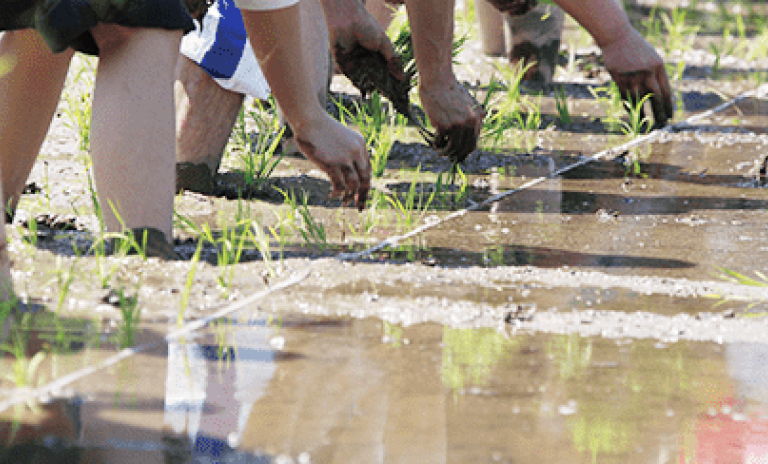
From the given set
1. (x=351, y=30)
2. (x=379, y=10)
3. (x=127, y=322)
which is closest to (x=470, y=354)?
(x=127, y=322)

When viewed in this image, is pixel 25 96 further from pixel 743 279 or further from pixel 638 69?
pixel 638 69

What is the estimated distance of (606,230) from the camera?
253 cm

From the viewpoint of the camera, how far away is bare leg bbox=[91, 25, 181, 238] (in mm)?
1949

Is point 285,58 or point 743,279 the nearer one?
point 743,279

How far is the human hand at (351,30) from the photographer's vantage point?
101 inches

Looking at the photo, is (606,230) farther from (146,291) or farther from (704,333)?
(146,291)

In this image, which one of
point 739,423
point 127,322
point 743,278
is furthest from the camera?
point 743,278

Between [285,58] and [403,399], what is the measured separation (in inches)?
40.6

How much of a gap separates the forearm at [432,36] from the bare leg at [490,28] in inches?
97.0

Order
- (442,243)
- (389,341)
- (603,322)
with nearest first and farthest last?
(389,341) → (603,322) → (442,243)

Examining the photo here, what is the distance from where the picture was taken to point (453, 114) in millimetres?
2793

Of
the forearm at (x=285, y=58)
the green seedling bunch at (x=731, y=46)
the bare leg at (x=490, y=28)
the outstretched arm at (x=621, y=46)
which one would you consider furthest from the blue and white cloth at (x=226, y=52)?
the green seedling bunch at (x=731, y=46)

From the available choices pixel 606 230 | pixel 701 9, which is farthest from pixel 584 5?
pixel 701 9

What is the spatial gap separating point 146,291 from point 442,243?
0.78m
